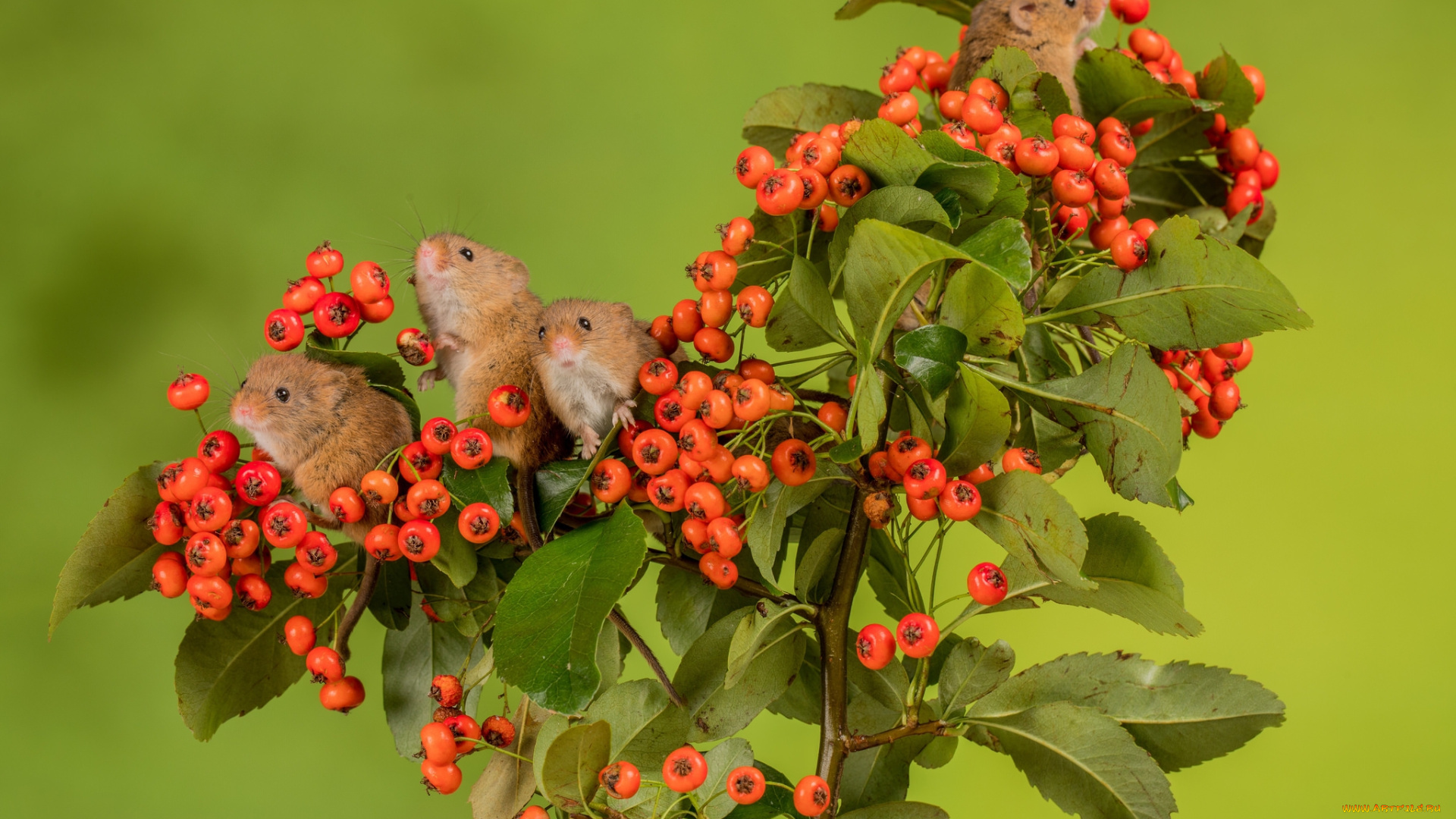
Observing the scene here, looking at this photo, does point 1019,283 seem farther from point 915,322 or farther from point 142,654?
point 142,654

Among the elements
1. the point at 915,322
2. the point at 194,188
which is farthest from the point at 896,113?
the point at 194,188

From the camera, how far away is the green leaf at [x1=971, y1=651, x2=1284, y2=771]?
961 millimetres

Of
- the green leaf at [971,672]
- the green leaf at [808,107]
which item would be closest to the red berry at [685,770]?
the green leaf at [971,672]

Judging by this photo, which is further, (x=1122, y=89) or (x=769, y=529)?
(x=1122, y=89)

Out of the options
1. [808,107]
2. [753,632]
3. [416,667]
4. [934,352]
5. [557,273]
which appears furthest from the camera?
[557,273]

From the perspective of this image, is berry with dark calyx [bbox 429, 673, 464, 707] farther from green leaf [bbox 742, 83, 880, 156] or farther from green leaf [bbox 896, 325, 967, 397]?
green leaf [bbox 742, 83, 880, 156]

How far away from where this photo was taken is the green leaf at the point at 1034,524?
759 mm

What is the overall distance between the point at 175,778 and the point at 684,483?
1.34 m

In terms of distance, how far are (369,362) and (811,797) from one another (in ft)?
1.69

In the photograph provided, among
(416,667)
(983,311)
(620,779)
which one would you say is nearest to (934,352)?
(983,311)

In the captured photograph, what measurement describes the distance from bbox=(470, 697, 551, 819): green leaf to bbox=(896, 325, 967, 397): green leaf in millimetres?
473

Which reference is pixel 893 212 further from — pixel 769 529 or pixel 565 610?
pixel 565 610

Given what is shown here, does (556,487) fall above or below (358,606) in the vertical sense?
above

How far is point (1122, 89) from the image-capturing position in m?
1.08
